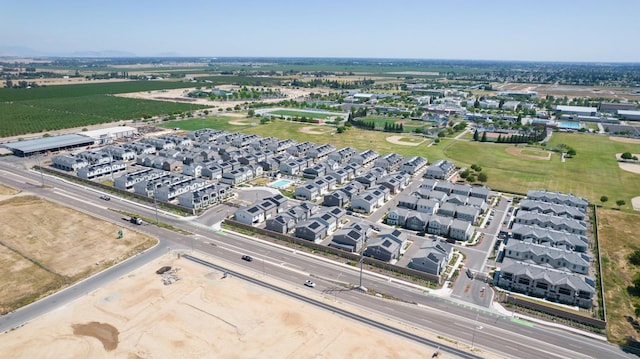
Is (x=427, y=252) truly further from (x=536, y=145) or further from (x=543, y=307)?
(x=536, y=145)

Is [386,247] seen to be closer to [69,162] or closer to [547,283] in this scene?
[547,283]

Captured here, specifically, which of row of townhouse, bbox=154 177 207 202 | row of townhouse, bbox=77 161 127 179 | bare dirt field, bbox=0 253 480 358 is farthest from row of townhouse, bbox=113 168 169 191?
bare dirt field, bbox=0 253 480 358

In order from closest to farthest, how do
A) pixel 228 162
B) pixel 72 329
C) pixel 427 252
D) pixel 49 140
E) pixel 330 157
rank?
pixel 72 329, pixel 427 252, pixel 228 162, pixel 330 157, pixel 49 140

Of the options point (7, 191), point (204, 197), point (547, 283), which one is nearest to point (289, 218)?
point (204, 197)

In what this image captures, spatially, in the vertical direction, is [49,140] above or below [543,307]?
above

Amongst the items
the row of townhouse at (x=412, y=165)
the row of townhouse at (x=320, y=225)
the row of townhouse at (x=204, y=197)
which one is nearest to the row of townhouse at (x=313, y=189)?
the row of townhouse at (x=320, y=225)

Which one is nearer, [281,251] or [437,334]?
[437,334]

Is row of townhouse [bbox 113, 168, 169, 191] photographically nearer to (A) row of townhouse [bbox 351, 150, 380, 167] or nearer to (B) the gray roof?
(A) row of townhouse [bbox 351, 150, 380, 167]

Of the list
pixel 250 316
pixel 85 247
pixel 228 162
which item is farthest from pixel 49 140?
pixel 250 316
